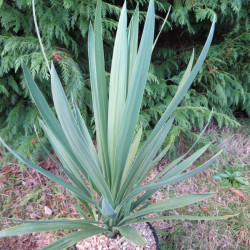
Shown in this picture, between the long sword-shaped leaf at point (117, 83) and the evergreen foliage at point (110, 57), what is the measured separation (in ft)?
2.29

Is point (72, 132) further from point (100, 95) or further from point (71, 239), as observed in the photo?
point (71, 239)

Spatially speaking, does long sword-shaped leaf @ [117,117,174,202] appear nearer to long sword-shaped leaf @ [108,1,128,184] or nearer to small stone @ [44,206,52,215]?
long sword-shaped leaf @ [108,1,128,184]

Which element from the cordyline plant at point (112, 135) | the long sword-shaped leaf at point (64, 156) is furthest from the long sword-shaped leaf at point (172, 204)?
the long sword-shaped leaf at point (64, 156)

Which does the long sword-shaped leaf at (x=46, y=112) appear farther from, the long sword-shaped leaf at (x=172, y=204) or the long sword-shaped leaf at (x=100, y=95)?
the long sword-shaped leaf at (x=172, y=204)

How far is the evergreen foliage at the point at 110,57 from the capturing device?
1.45 meters

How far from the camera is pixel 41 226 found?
0.77 metres

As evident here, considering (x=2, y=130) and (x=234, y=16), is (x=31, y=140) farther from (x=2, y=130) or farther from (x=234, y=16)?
(x=234, y=16)

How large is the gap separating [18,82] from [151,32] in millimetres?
1343

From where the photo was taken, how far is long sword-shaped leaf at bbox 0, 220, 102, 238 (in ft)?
2.28

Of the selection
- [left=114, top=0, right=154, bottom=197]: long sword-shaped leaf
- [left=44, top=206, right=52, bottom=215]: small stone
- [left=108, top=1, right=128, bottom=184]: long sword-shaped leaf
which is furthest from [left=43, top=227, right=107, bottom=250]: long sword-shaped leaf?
[left=44, top=206, right=52, bottom=215]: small stone

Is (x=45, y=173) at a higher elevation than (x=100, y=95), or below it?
below

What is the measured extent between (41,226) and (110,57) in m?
1.26

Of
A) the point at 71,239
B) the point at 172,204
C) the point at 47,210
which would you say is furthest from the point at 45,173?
the point at 47,210

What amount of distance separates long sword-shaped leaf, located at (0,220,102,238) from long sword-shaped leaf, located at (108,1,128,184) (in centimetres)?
20
